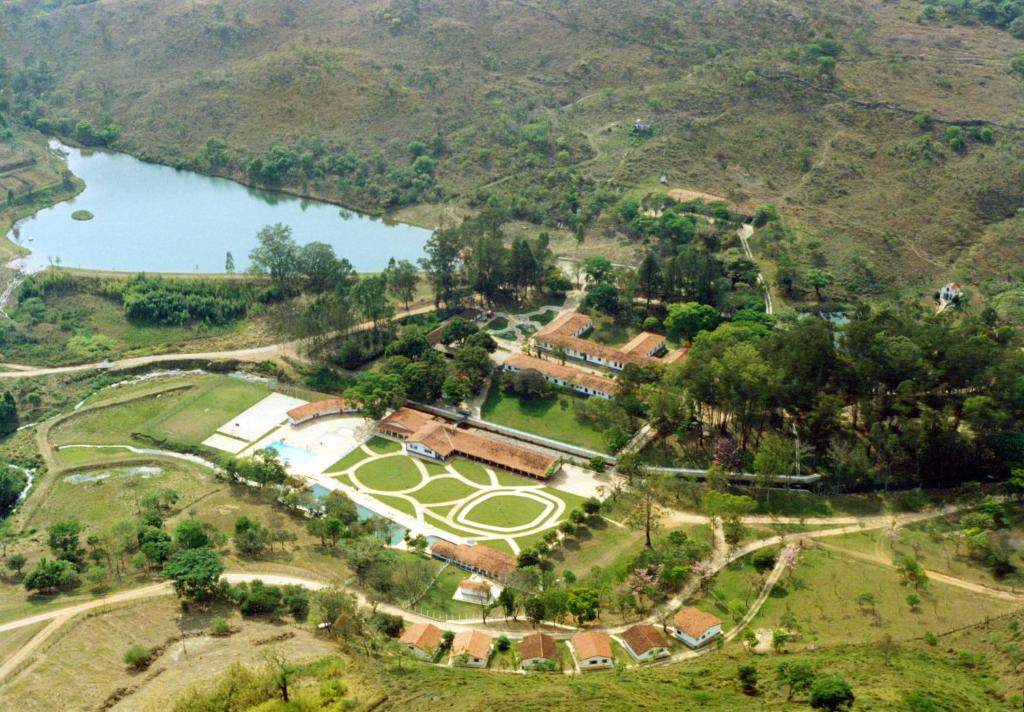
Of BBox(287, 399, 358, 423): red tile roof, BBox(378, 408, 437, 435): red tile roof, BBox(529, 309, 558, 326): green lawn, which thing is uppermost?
BBox(529, 309, 558, 326): green lawn

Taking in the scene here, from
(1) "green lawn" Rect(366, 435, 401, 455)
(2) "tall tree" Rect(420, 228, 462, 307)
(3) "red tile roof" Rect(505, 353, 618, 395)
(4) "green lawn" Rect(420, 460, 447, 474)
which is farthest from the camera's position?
(2) "tall tree" Rect(420, 228, 462, 307)

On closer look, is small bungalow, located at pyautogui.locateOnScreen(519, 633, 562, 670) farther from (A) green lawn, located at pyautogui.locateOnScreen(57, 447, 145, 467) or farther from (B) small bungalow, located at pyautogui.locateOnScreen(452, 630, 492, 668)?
→ (A) green lawn, located at pyautogui.locateOnScreen(57, 447, 145, 467)

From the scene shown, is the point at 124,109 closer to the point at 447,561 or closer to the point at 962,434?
the point at 447,561

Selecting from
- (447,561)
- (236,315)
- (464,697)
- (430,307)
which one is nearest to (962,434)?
(447,561)

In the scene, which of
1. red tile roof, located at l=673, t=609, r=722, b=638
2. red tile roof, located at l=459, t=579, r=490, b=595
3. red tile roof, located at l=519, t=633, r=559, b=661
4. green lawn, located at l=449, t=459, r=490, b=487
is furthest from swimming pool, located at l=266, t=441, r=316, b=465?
red tile roof, located at l=673, t=609, r=722, b=638

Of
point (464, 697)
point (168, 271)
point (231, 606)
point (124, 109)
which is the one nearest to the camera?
point (464, 697)

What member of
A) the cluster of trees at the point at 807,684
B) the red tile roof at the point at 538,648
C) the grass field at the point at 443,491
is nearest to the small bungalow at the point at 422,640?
the red tile roof at the point at 538,648

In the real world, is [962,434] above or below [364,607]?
above
